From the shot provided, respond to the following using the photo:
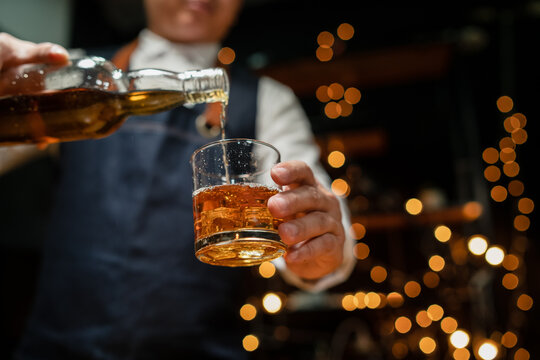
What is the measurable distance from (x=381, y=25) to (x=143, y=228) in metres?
3.03

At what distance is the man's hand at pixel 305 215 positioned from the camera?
0.72 metres

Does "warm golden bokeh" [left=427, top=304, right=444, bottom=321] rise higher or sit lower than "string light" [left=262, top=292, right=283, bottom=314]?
lower

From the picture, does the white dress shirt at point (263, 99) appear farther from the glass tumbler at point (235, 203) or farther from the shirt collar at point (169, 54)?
the glass tumbler at point (235, 203)

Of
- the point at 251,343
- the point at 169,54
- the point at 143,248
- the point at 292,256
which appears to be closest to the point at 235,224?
the point at 292,256

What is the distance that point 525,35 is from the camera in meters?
3.75

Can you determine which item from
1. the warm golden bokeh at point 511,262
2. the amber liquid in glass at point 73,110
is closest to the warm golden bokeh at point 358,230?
the warm golden bokeh at point 511,262

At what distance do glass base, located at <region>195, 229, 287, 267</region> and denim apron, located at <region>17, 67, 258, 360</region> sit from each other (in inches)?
25.7

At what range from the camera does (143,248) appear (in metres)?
1.38

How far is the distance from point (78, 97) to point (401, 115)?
3.11 metres

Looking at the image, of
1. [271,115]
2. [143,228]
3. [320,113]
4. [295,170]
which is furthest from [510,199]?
[295,170]

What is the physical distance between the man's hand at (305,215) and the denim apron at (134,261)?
609 millimetres

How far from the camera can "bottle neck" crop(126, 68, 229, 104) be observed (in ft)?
2.57

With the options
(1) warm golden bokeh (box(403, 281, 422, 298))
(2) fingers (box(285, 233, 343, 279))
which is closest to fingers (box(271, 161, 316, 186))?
(2) fingers (box(285, 233, 343, 279))

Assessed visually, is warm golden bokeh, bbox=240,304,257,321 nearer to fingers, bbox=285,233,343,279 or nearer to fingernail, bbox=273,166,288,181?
fingers, bbox=285,233,343,279
